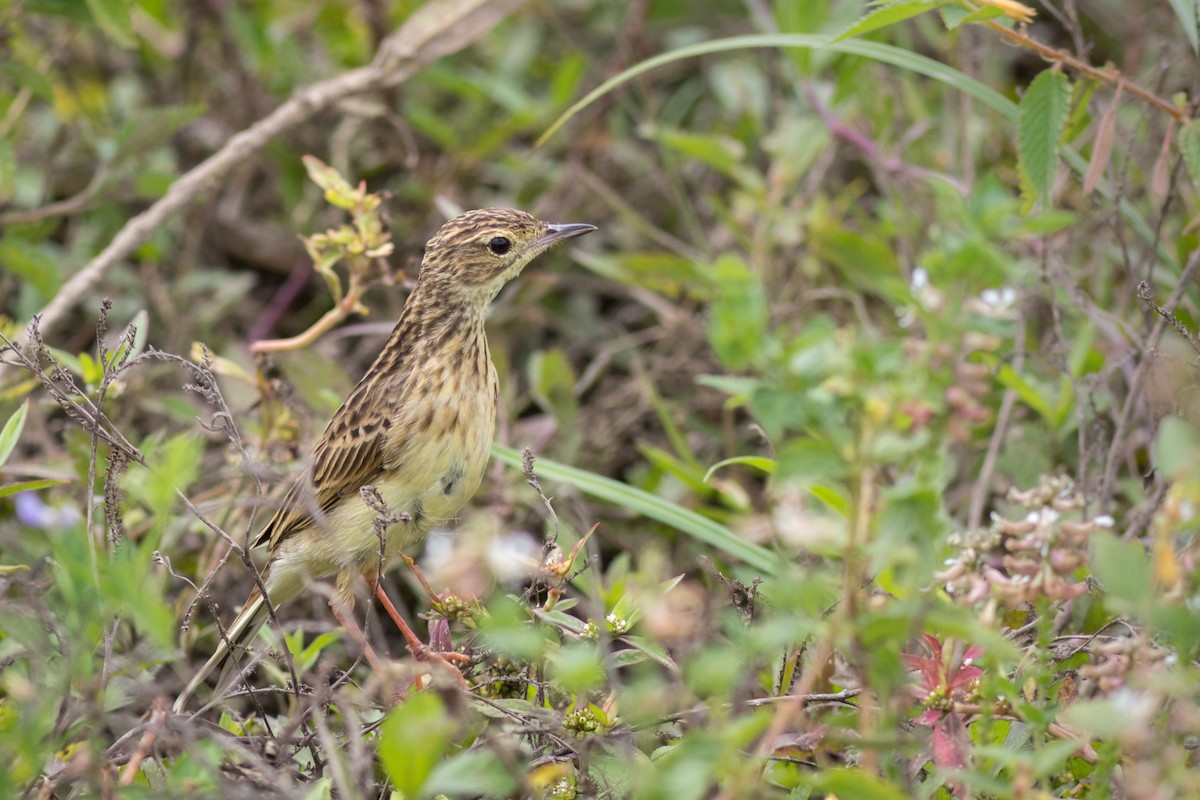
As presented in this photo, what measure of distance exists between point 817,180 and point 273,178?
9.65 ft

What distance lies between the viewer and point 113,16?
5.19 m

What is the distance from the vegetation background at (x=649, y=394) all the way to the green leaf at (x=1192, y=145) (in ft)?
0.14

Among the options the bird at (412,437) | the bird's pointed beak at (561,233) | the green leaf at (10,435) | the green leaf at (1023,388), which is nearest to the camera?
the green leaf at (10,435)

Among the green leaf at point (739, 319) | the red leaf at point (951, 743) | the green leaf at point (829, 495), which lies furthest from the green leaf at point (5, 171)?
the red leaf at point (951, 743)

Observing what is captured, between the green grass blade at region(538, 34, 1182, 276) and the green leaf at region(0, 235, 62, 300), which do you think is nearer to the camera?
the green grass blade at region(538, 34, 1182, 276)

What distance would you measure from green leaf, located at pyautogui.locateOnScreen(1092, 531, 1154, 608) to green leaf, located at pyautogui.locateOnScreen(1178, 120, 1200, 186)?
6.27 ft

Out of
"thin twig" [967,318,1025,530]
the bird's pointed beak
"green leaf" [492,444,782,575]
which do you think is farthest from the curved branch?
"thin twig" [967,318,1025,530]

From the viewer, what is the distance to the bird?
4262 mm

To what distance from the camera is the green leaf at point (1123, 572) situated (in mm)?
2309

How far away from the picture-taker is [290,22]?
7.54 meters

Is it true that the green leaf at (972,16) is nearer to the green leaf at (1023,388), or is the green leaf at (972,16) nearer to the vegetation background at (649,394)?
the vegetation background at (649,394)

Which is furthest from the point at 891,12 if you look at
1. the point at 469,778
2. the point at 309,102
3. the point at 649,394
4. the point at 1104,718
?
the point at 309,102

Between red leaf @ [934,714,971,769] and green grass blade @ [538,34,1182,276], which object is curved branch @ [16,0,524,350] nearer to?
green grass blade @ [538,34,1182,276]

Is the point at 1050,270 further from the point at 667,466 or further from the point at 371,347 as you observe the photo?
the point at 371,347
